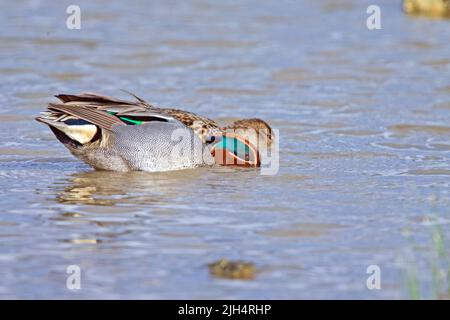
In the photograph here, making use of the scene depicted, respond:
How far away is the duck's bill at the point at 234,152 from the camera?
346 inches

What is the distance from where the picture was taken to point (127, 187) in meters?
8.17

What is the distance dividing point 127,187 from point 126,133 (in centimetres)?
46

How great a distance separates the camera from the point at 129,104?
8586 mm

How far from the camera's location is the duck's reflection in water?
779 cm

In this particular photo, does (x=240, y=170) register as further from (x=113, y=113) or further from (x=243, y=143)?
(x=113, y=113)

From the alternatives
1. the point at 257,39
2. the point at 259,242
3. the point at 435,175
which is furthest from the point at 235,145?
the point at 257,39

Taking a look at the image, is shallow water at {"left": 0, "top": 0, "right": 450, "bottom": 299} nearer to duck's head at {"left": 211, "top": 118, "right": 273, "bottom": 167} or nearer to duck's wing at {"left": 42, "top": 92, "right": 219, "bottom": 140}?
duck's head at {"left": 211, "top": 118, "right": 273, "bottom": 167}

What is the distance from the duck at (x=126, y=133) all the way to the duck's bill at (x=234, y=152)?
0.14 metres

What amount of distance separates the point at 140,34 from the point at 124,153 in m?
6.64

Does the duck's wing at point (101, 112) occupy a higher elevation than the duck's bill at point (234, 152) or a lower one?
higher

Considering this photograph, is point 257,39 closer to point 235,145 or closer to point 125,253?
point 235,145

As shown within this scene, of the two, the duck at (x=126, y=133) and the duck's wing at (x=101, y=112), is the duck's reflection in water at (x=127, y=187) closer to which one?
the duck at (x=126, y=133)

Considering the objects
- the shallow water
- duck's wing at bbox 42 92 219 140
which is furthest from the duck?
the shallow water

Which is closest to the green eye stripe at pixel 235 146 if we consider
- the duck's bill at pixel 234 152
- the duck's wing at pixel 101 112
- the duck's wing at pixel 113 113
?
the duck's bill at pixel 234 152
